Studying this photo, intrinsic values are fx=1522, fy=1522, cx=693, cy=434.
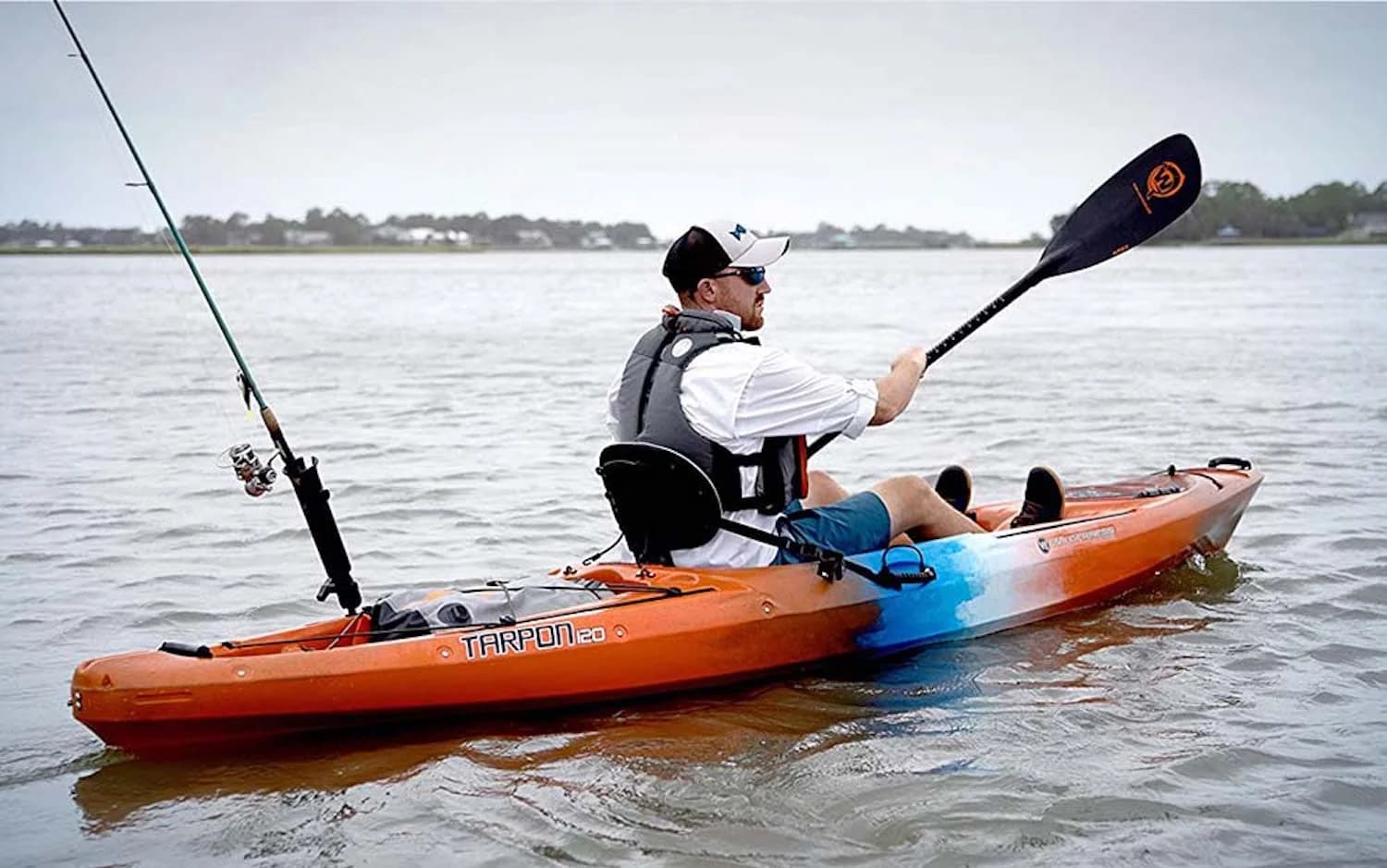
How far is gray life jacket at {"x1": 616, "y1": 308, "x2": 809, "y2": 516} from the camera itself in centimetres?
512

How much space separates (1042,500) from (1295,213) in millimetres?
92398

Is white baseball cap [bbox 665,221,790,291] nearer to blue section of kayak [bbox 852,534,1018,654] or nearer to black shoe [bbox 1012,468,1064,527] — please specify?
blue section of kayak [bbox 852,534,1018,654]

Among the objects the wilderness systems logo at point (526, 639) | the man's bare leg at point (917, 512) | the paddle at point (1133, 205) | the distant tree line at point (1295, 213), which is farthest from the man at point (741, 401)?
the distant tree line at point (1295, 213)

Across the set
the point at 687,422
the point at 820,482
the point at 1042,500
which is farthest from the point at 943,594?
the point at 687,422

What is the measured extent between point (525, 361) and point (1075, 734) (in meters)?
14.8

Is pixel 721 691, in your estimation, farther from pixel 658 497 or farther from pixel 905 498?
pixel 905 498

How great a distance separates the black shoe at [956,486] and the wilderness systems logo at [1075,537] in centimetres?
58

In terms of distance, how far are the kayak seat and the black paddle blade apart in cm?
241

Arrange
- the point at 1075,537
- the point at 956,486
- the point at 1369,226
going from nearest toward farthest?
the point at 1075,537
the point at 956,486
the point at 1369,226

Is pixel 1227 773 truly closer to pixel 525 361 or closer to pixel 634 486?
pixel 634 486

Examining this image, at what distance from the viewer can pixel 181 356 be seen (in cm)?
1966

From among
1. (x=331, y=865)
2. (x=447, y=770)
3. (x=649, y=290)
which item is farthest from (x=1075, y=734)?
(x=649, y=290)

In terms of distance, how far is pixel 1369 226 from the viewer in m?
88.6

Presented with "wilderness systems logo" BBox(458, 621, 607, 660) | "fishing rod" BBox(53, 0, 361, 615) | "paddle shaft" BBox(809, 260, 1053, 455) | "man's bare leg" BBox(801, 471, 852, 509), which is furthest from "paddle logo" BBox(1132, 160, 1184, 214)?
"fishing rod" BBox(53, 0, 361, 615)
